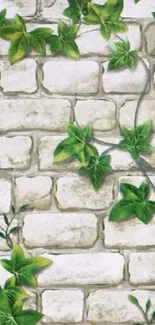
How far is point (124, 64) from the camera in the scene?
2.30 m

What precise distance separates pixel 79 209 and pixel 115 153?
228 millimetres

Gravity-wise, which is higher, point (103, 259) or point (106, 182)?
point (106, 182)

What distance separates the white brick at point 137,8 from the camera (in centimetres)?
228

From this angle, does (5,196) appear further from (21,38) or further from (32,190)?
(21,38)

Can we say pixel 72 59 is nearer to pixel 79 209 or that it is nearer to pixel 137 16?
pixel 137 16

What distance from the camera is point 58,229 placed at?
2324 mm

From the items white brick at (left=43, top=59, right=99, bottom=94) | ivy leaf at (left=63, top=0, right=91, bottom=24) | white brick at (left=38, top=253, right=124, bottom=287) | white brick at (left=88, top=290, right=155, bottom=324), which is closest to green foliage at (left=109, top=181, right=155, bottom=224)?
white brick at (left=38, top=253, right=124, bottom=287)

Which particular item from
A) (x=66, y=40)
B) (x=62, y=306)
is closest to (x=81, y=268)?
(x=62, y=306)

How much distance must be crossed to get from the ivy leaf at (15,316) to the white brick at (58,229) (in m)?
0.23

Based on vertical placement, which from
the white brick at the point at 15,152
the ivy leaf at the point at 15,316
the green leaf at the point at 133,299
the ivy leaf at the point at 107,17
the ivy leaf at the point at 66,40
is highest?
the ivy leaf at the point at 107,17

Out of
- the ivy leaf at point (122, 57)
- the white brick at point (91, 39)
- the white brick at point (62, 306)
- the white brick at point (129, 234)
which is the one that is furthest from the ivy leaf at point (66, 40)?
the white brick at point (62, 306)

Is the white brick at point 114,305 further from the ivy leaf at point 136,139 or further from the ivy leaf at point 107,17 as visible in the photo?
the ivy leaf at point 107,17

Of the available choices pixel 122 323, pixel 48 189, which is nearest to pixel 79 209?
pixel 48 189

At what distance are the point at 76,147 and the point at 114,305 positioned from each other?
56cm
